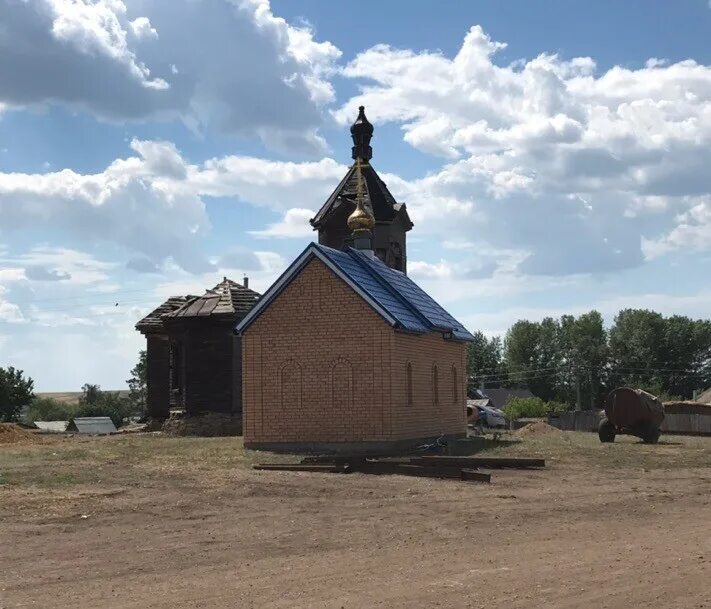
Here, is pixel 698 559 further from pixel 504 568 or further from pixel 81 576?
pixel 81 576

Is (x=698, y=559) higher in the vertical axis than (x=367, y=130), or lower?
lower

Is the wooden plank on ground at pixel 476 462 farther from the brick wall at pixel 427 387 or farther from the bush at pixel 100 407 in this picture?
the bush at pixel 100 407

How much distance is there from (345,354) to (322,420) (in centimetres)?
186

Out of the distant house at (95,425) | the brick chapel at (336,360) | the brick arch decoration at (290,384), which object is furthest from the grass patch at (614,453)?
the distant house at (95,425)

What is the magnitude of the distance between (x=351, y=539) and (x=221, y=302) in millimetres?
28578

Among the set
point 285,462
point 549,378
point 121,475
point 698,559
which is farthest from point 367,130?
point 549,378

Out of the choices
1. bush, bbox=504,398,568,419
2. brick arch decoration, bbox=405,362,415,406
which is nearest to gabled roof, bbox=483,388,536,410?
bush, bbox=504,398,568,419

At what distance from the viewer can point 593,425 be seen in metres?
49.8

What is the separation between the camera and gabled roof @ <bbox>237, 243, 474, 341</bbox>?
24.4m

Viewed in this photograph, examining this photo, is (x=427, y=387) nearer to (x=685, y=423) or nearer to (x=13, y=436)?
(x=13, y=436)

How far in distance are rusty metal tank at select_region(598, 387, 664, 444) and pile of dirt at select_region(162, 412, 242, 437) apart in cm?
1493

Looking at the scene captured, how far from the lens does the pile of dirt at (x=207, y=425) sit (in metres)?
36.9

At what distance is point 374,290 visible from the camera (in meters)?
25.3

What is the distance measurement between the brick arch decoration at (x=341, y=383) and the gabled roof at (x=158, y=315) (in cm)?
1778
